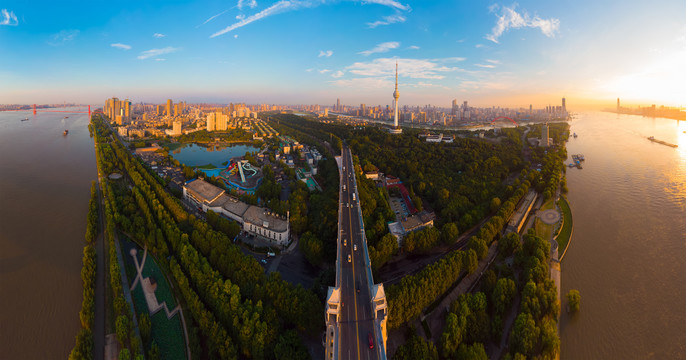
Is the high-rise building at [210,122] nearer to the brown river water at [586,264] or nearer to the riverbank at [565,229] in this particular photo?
the brown river water at [586,264]

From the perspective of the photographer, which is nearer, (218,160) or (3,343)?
(3,343)

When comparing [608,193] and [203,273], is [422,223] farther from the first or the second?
[608,193]

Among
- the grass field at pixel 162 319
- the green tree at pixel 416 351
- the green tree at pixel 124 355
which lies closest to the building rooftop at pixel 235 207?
the grass field at pixel 162 319

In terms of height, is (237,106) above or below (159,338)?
above

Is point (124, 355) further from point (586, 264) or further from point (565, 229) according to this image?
point (565, 229)

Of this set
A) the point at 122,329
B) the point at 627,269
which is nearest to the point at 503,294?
the point at 627,269

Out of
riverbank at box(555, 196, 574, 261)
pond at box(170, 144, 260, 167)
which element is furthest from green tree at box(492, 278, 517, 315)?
pond at box(170, 144, 260, 167)

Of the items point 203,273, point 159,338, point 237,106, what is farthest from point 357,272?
point 237,106

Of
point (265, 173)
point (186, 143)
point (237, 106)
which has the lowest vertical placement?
point (265, 173)
